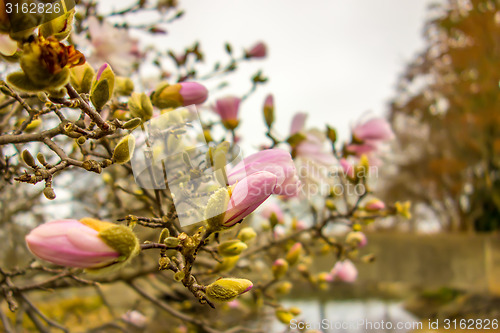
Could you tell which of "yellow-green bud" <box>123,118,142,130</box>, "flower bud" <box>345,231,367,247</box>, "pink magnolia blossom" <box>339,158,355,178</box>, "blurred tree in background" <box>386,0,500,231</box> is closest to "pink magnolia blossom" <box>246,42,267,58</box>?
"pink magnolia blossom" <box>339,158,355,178</box>

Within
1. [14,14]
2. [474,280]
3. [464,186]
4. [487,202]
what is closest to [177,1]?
[14,14]

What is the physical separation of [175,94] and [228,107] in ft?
0.67

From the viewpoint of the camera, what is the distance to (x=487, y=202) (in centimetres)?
651

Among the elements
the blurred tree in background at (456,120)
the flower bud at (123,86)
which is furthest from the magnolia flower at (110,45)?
the blurred tree in background at (456,120)

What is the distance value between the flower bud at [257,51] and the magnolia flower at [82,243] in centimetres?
84

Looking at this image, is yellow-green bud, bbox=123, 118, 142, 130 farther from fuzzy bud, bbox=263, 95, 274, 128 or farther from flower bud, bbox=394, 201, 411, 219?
flower bud, bbox=394, 201, 411, 219

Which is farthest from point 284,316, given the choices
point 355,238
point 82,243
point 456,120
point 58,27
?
point 456,120

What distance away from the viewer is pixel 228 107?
674 mm

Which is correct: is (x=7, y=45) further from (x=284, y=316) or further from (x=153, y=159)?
(x=284, y=316)

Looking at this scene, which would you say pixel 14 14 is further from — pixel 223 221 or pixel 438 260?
pixel 438 260

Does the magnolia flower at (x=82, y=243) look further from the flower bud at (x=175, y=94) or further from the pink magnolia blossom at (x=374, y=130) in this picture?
the pink magnolia blossom at (x=374, y=130)

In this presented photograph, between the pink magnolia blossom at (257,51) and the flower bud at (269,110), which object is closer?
the flower bud at (269,110)

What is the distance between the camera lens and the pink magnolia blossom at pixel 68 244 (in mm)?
250

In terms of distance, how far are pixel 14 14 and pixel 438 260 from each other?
5.55 metres
